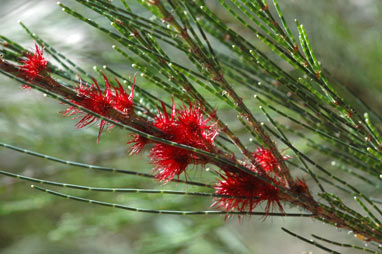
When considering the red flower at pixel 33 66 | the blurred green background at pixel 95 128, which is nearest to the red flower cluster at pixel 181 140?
the red flower at pixel 33 66

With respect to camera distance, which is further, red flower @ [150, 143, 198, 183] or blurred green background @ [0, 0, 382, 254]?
blurred green background @ [0, 0, 382, 254]

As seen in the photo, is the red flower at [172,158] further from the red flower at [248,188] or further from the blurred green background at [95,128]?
the blurred green background at [95,128]

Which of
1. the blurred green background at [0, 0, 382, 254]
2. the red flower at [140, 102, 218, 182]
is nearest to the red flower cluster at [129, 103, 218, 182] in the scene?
the red flower at [140, 102, 218, 182]

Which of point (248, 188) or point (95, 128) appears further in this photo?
point (95, 128)

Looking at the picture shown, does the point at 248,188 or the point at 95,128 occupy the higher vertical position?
the point at 95,128

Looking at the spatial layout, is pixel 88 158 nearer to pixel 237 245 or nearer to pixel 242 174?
pixel 237 245

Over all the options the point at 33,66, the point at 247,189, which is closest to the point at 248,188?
the point at 247,189

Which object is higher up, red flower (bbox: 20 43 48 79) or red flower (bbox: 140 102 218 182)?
red flower (bbox: 20 43 48 79)

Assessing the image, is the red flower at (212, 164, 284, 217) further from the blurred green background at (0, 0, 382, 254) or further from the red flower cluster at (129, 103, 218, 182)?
the blurred green background at (0, 0, 382, 254)

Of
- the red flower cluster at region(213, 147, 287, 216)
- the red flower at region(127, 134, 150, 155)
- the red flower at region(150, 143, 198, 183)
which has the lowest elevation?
the red flower cluster at region(213, 147, 287, 216)

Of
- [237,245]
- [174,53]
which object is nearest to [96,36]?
[174,53]

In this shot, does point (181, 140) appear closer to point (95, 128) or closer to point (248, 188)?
point (248, 188)

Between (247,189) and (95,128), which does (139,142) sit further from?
(95,128)
